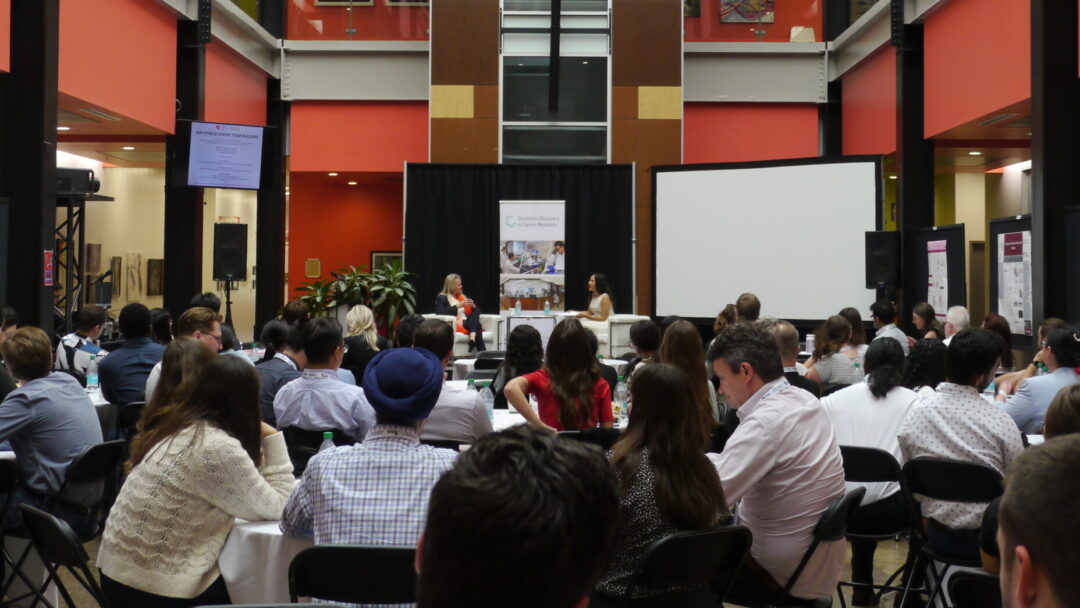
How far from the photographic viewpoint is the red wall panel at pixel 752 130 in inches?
588

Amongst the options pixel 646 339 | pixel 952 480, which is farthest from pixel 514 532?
pixel 646 339

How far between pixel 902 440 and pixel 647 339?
2008 mm

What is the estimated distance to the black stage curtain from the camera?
14.0 metres

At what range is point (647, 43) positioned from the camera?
13.9 m

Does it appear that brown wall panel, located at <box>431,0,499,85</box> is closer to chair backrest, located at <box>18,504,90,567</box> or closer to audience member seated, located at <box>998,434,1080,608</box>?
chair backrest, located at <box>18,504,90,567</box>

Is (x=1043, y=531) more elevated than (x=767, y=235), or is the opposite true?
(x=767, y=235)

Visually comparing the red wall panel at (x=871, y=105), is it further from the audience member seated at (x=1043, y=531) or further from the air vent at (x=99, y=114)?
the audience member seated at (x=1043, y=531)

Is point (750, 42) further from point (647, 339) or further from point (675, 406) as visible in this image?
point (675, 406)

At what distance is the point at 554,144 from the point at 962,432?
10.9 m

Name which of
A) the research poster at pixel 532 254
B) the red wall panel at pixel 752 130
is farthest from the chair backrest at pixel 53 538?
the red wall panel at pixel 752 130

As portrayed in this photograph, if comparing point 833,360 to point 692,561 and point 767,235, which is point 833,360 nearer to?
point 692,561

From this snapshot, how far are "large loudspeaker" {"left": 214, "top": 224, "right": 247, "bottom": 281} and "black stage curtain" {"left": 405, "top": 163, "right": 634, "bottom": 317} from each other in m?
2.65

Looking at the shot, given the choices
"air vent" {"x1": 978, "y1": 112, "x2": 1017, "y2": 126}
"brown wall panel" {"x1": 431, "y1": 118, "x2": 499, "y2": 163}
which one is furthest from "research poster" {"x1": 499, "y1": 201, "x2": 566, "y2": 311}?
"air vent" {"x1": 978, "y1": 112, "x2": 1017, "y2": 126}

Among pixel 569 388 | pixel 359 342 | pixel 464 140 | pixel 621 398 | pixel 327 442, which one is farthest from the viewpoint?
pixel 464 140
